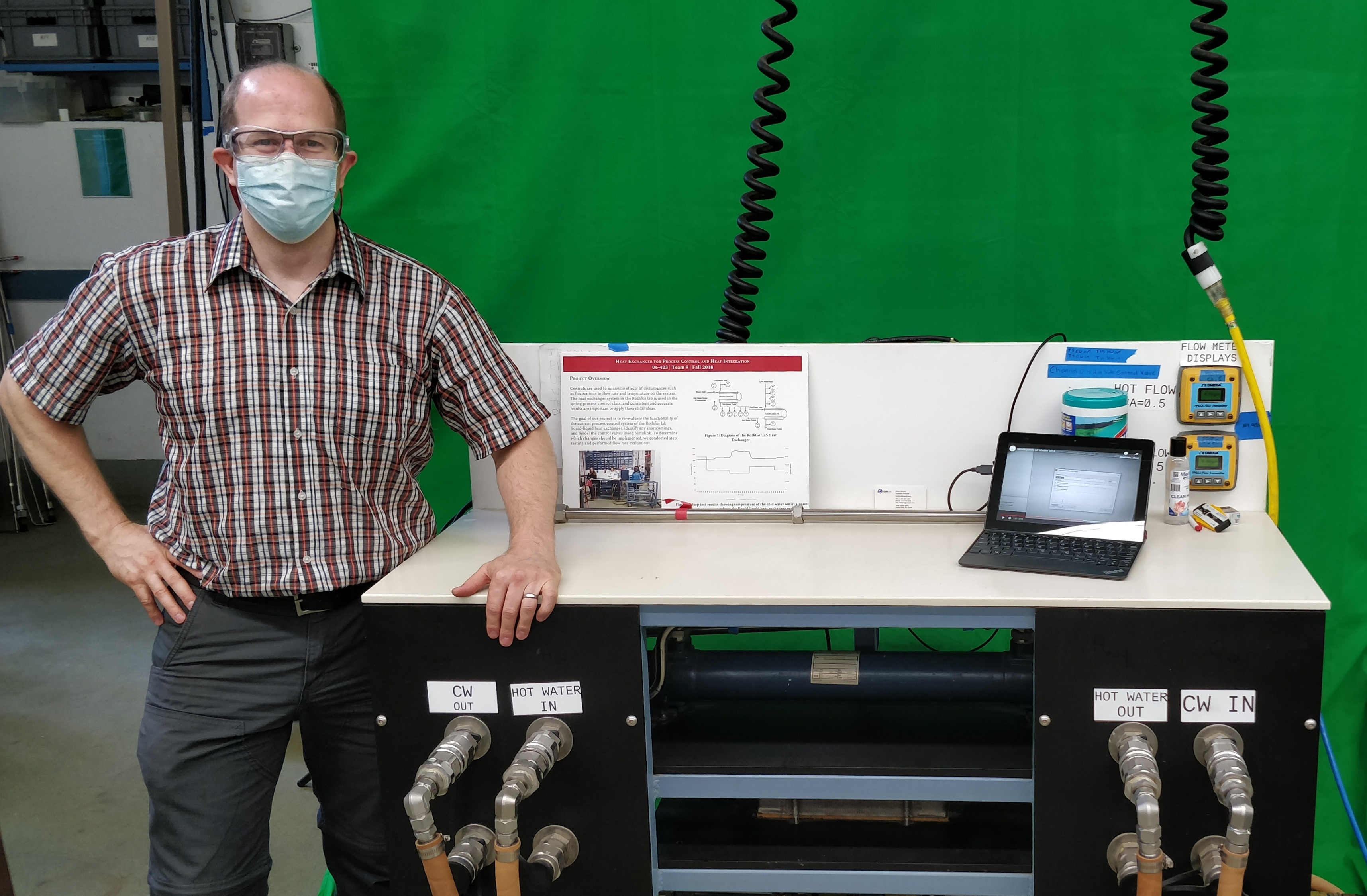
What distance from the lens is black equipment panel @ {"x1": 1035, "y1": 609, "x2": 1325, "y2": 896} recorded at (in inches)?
59.4

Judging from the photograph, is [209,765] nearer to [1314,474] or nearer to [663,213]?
[663,213]

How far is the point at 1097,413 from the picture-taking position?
73.9 inches

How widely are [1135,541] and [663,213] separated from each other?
48.3 inches

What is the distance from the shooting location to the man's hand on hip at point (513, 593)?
1.60 metres

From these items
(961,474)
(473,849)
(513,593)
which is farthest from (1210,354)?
(473,849)

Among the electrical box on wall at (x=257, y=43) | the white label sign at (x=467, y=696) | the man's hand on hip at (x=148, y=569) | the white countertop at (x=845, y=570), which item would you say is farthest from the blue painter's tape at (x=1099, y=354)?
the electrical box on wall at (x=257, y=43)

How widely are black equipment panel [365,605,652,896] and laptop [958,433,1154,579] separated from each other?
577 mm

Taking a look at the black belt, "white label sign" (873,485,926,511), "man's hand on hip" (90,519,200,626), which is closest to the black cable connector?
"white label sign" (873,485,926,511)

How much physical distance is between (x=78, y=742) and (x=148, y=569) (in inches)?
77.0

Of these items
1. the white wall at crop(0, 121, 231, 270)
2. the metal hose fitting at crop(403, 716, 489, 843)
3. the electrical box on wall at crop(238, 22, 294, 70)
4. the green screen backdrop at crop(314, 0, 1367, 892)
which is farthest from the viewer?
the white wall at crop(0, 121, 231, 270)

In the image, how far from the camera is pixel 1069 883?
1.61 meters

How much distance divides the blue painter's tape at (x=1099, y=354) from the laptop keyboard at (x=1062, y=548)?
36cm

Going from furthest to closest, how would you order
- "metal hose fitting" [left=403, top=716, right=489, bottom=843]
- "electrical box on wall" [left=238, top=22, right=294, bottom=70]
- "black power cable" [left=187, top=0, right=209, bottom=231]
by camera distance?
"electrical box on wall" [left=238, top=22, right=294, bottom=70] < "black power cable" [left=187, top=0, right=209, bottom=231] < "metal hose fitting" [left=403, top=716, right=489, bottom=843]

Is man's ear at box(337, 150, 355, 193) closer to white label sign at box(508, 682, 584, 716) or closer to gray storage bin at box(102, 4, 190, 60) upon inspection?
white label sign at box(508, 682, 584, 716)
